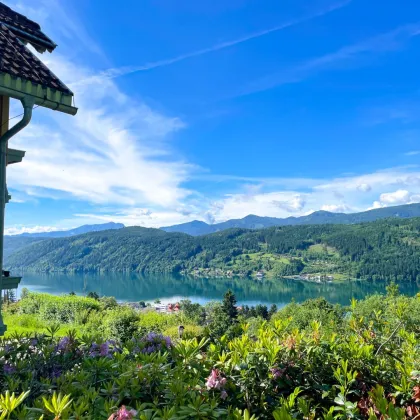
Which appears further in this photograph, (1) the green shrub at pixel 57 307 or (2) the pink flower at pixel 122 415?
(1) the green shrub at pixel 57 307

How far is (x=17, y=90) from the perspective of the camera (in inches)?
126

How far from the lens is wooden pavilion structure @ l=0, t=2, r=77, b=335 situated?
3207 millimetres

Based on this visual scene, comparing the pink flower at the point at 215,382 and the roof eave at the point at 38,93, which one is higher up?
the roof eave at the point at 38,93

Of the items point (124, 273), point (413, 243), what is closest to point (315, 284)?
point (413, 243)

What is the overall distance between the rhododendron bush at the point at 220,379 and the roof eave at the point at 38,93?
85.5 inches

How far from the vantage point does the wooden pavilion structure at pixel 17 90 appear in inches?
126

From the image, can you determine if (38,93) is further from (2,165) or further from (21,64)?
(2,165)

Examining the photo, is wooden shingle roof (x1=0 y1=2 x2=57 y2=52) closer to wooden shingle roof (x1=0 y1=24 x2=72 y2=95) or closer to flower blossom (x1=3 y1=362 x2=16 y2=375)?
wooden shingle roof (x1=0 y1=24 x2=72 y2=95)

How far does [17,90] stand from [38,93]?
7.6 inches

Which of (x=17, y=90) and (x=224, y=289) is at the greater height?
(x=17, y=90)

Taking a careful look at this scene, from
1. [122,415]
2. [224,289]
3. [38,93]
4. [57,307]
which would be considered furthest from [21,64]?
[224,289]

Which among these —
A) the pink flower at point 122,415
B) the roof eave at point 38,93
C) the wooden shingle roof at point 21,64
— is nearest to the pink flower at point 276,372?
the pink flower at point 122,415

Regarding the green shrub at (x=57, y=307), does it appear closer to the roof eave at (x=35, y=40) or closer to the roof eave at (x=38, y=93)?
the roof eave at (x=35, y=40)

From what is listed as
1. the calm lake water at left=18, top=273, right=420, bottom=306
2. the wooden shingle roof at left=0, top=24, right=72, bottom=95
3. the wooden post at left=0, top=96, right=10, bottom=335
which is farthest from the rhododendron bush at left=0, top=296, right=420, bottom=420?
the calm lake water at left=18, top=273, right=420, bottom=306
